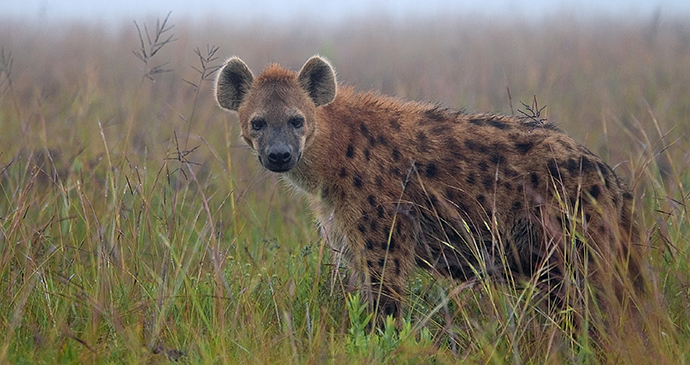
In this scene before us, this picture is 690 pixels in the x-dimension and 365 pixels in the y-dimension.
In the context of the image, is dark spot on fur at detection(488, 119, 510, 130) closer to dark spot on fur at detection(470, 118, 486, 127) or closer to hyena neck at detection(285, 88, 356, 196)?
dark spot on fur at detection(470, 118, 486, 127)

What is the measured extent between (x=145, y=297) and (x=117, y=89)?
648 cm

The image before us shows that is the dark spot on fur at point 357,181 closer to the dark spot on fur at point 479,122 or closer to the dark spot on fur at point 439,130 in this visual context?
the dark spot on fur at point 439,130

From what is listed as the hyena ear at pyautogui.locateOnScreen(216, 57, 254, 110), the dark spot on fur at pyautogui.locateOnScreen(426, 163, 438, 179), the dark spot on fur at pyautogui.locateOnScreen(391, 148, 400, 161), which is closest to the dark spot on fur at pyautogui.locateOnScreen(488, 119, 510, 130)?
the dark spot on fur at pyautogui.locateOnScreen(426, 163, 438, 179)

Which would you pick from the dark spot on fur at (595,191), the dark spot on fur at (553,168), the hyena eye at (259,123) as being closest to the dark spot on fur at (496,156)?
the dark spot on fur at (553,168)

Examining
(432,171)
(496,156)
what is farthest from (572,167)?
(432,171)

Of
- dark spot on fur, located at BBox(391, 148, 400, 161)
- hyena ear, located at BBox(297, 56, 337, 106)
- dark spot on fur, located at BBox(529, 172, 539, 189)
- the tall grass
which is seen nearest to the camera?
the tall grass

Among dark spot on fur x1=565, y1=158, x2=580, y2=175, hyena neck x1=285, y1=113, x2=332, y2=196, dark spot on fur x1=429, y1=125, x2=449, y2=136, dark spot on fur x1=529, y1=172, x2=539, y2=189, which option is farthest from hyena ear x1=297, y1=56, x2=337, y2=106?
dark spot on fur x1=565, y1=158, x2=580, y2=175

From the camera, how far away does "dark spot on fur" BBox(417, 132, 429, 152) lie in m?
4.18

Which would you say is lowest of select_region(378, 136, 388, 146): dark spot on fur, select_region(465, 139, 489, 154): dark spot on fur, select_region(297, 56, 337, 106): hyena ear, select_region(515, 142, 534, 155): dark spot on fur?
select_region(378, 136, 388, 146): dark spot on fur

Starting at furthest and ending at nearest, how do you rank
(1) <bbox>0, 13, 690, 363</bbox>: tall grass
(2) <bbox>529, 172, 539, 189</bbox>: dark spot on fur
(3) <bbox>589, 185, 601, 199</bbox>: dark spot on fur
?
(2) <bbox>529, 172, 539, 189</bbox>: dark spot on fur
(3) <bbox>589, 185, 601, 199</bbox>: dark spot on fur
(1) <bbox>0, 13, 690, 363</bbox>: tall grass

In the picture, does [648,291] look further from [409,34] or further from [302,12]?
[302,12]

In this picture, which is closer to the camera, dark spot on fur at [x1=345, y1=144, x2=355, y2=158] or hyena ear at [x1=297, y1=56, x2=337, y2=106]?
dark spot on fur at [x1=345, y1=144, x2=355, y2=158]

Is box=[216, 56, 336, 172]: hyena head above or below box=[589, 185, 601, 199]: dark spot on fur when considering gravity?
above

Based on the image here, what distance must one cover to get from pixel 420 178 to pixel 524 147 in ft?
1.88
